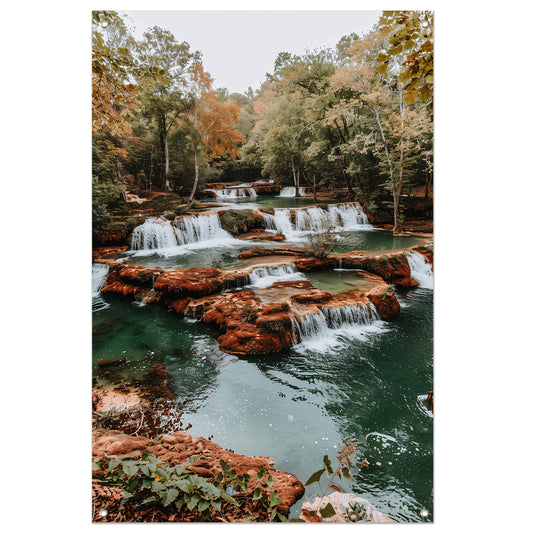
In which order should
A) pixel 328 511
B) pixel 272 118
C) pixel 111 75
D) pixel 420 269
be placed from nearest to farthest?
pixel 328 511, pixel 111 75, pixel 420 269, pixel 272 118

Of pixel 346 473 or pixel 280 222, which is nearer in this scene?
pixel 346 473

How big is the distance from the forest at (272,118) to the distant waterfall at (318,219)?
18cm

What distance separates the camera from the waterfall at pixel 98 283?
6.49 feet

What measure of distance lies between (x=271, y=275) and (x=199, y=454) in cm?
170

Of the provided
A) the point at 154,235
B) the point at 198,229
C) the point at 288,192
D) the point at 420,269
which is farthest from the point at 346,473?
the point at 288,192

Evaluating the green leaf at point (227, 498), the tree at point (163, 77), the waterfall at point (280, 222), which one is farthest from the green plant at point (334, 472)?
the tree at point (163, 77)

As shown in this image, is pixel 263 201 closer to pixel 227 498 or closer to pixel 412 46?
pixel 412 46

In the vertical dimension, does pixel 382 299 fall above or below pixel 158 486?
above

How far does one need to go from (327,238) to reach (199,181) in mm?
1442

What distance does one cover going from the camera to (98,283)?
79.8 inches

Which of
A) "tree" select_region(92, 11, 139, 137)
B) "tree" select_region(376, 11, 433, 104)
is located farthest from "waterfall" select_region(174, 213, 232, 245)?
"tree" select_region(376, 11, 433, 104)

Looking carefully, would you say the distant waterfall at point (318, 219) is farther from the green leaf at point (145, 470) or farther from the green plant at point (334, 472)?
the green leaf at point (145, 470)

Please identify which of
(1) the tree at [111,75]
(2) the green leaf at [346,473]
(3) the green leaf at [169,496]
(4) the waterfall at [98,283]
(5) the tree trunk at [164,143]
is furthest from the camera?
(5) the tree trunk at [164,143]
